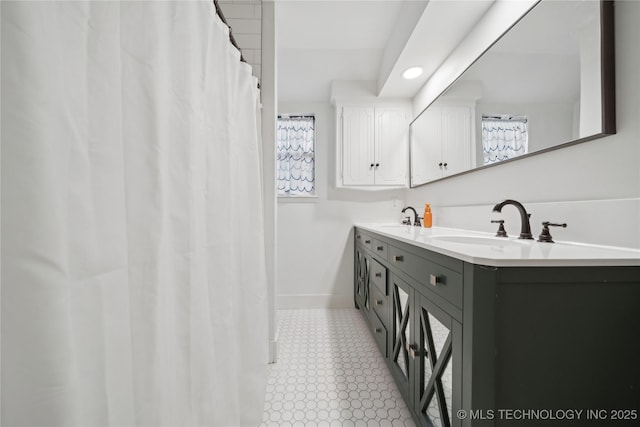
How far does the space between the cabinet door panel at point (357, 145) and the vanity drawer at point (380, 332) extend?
A: 1.39 meters

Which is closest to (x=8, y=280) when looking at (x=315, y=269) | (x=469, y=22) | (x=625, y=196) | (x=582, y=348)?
(x=582, y=348)

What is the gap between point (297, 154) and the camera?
2934mm

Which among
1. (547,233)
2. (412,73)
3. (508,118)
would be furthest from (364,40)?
(547,233)

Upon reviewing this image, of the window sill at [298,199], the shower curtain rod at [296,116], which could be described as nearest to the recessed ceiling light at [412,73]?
the shower curtain rod at [296,116]

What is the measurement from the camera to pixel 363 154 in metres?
2.76

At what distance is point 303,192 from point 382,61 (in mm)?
1501

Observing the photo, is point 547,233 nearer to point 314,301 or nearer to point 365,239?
point 365,239

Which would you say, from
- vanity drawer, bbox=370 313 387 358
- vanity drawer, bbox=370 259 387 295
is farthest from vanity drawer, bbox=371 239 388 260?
vanity drawer, bbox=370 313 387 358

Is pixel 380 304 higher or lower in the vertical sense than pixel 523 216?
lower

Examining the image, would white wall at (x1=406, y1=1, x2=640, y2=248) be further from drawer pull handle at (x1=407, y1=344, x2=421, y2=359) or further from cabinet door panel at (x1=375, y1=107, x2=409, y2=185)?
cabinet door panel at (x1=375, y1=107, x2=409, y2=185)

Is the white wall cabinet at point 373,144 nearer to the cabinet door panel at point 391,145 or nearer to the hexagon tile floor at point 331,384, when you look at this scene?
the cabinet door panel at point 391,145

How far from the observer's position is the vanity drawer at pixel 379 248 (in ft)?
5.37

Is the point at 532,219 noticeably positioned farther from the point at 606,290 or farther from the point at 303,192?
the point at 303,192

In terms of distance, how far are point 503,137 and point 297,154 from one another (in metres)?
1.97
